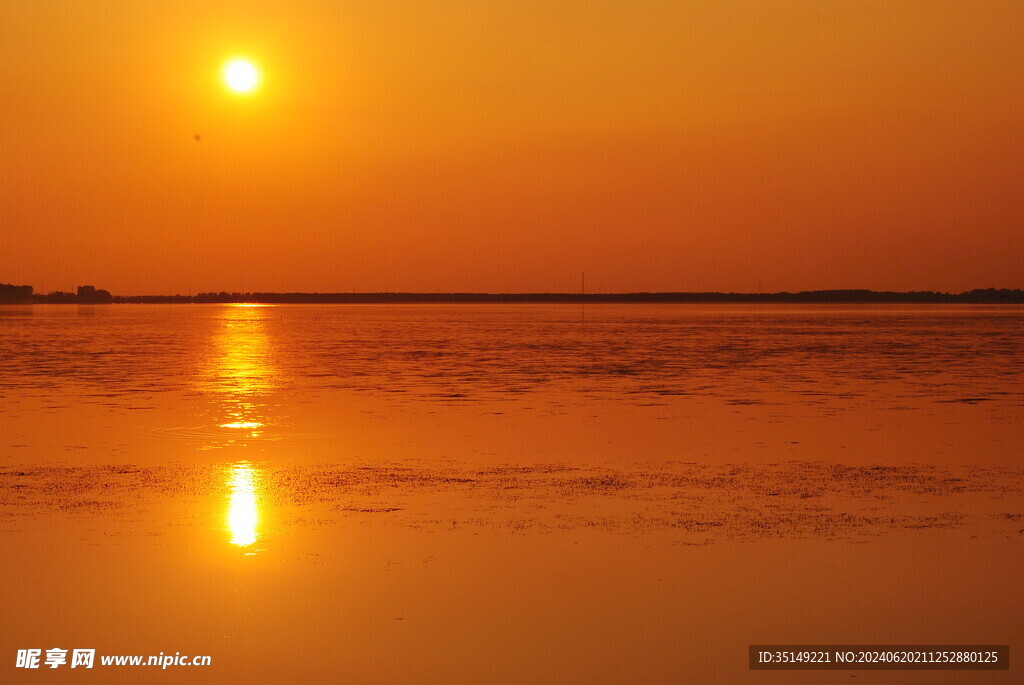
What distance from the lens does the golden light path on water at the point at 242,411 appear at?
9.78m

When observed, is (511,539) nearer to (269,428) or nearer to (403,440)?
(403,440)

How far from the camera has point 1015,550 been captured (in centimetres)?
872

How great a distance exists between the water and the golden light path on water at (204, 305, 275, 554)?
0.26 ft

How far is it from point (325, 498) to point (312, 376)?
52.7 feet

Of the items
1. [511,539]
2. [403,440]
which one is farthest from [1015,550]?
[403,440]

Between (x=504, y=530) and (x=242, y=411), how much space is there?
10.4 m

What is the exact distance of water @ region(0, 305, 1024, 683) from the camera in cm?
686

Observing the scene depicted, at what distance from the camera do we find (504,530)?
943 cm
